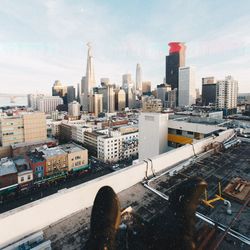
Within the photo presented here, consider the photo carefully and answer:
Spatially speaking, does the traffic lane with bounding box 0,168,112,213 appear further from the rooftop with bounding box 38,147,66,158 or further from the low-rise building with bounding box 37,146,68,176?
the rooftop with bounding box 38,147,66,158

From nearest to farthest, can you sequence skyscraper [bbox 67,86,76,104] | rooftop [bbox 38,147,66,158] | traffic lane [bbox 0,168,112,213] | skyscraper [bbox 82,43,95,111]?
1. traffic lane [bbox 0,168,112,213]
2. rooftop [bbox 38,147,66,158]
3. skyscraper [bbox 82,43,95,111]
4. skyscraper [bbox 67,86,76,104]

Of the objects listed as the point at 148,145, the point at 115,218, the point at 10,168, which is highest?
the point at 115,218

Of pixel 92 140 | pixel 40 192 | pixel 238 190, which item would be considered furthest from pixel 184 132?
pixel 92 140

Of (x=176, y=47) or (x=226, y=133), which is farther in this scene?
(x=176, y=47)

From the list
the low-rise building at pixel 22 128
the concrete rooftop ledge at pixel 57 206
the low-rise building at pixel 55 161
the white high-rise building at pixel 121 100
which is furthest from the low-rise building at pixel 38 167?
the white high-rise building at pixel 121 100

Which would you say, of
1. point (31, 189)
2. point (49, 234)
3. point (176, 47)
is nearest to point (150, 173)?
point (49, 234)

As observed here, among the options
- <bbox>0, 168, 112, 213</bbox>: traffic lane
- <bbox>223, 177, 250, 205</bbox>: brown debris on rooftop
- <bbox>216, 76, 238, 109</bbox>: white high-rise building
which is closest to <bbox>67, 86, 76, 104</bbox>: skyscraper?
<bbox>216, 76, 238, 109</bbox>: white high-rise building

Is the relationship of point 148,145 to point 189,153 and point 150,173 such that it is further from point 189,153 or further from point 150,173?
point 150,173
